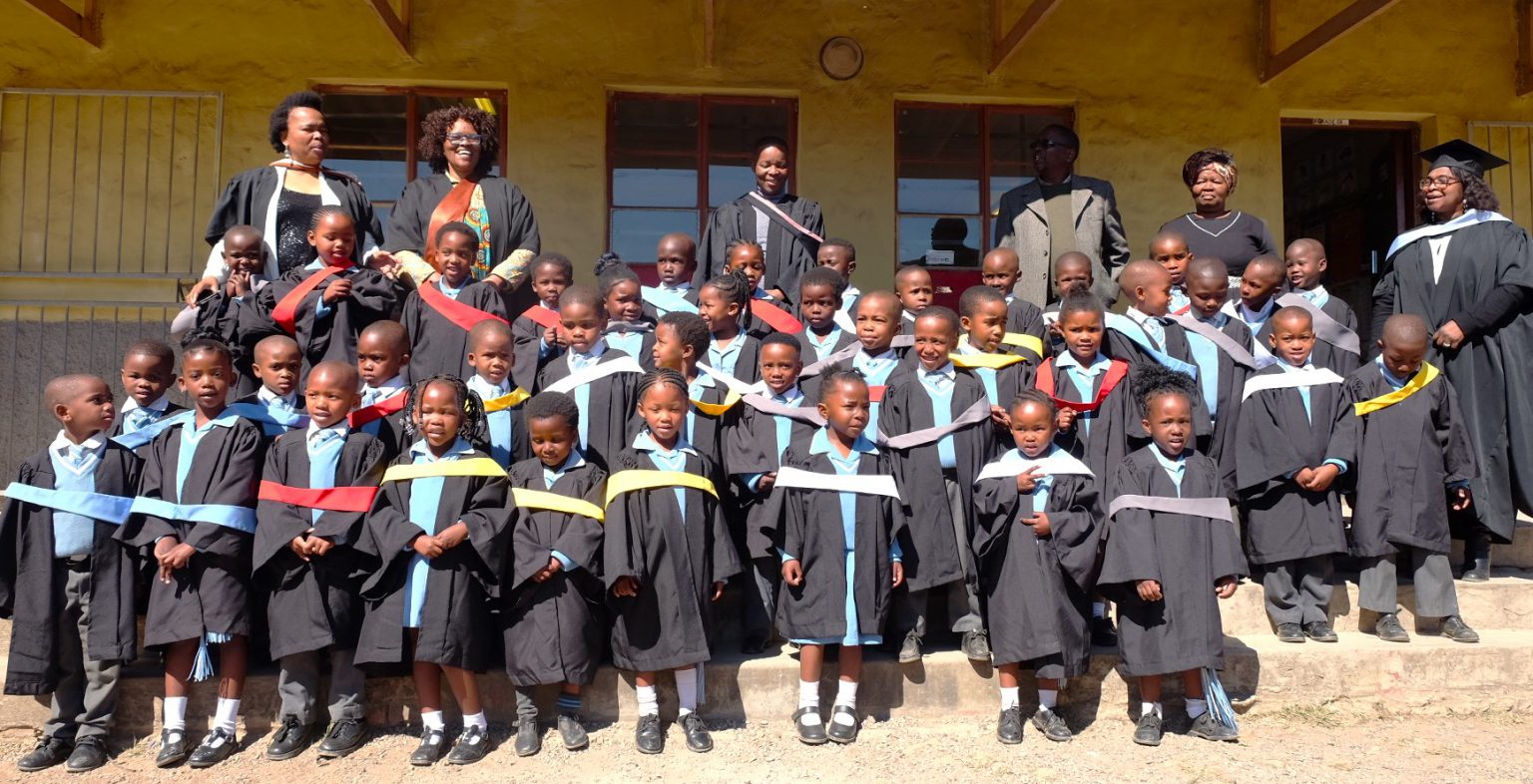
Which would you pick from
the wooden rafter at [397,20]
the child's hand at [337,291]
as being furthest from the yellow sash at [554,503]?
the wooden rafter at [397,20]

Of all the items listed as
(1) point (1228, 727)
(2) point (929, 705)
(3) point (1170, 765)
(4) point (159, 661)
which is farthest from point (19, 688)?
(1) point (1228, 727)

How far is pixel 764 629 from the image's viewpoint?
4.77 m

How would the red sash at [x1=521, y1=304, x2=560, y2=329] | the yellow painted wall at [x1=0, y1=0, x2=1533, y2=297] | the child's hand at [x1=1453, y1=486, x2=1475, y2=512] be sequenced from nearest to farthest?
1. the child's hand at [x1=1453, y1=486, x2=1475, y2=512]
2. the red sash at [x1=521, y1=304, x2=560, y2=329]
3. the yellow painted wall at [x1=0, y1=0, x2=1533, y2=297]

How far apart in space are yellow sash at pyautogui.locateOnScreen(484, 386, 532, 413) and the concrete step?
44.3 inches

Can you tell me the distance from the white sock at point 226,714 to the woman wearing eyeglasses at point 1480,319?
542 cm

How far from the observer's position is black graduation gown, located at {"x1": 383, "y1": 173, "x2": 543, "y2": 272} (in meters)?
5.80

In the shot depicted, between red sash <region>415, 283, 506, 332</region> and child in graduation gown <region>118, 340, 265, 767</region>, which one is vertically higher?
red sash <region>415, 283, 506, 332</region>

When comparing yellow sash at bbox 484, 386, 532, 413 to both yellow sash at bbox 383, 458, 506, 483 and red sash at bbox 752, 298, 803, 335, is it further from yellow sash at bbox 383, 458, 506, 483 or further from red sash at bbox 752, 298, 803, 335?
red sash at bbox 752, 298, 803, 335

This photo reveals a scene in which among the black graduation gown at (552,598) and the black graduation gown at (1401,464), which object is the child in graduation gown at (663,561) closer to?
the black graduation gown at (552,598)

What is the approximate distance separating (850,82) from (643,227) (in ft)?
5.99

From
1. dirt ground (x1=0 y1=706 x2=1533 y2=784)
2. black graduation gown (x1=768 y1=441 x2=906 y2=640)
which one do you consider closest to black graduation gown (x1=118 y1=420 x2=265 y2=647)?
dirt ground (x1=0 y1=706 x2=1533 y2=784)

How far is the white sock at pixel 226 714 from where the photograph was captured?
4.21 meters

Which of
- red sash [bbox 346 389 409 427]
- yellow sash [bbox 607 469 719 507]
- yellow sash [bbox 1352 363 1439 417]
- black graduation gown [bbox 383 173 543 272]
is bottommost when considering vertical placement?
yellow sash [bbox 607 469 719 507]

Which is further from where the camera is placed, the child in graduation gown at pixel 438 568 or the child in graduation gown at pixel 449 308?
the child in graduation gown at pixel 449 308
